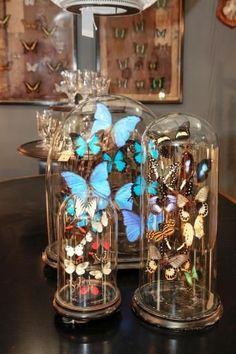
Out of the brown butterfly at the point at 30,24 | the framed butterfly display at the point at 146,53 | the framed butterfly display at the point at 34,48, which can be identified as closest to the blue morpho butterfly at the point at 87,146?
the framed butterfly display at the point at 146,53

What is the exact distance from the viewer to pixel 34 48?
3.10 m

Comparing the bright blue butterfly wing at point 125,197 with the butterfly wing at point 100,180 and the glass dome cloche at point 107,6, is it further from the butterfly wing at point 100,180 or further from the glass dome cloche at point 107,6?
the glass dome cloche at point 107,6

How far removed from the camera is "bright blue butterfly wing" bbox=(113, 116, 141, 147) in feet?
3.41

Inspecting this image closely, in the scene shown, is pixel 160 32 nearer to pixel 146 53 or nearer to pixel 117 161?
pixel 146 53

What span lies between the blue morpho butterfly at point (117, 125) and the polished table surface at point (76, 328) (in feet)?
0.99

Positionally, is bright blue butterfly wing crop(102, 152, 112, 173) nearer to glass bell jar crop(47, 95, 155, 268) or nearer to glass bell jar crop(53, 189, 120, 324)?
glass bell jar crop(47, 95, 155, 268)

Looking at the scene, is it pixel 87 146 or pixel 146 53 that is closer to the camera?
pixel 87 146

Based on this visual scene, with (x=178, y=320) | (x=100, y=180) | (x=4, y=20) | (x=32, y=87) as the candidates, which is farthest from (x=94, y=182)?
(x=4, y=20)

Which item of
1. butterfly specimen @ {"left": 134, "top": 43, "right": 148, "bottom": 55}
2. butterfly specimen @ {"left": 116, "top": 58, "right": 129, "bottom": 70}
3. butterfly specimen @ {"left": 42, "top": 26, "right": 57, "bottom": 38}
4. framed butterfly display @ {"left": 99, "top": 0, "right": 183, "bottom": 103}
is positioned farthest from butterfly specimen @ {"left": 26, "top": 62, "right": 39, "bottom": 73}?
butterfly specimen @ {"left": 134, "top": 43, "right": 148, "bottom": 55}

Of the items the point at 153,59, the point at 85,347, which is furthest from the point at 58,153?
the point at 153,59

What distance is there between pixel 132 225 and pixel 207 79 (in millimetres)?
2261

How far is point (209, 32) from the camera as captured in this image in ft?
9.87

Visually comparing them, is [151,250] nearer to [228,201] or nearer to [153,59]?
[228,201]

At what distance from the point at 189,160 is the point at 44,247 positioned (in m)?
0.48
